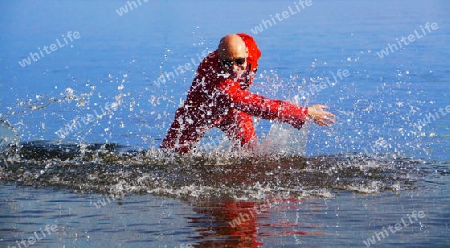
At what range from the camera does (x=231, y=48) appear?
8.02m

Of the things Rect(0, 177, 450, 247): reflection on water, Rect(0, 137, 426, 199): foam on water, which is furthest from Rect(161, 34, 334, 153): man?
Rect(0, 177, 450, 247): reflection on water

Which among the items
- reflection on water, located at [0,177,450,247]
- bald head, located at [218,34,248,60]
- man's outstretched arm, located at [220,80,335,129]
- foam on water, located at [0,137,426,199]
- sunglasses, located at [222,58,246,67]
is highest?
bald head, located at [218,34,248,60]

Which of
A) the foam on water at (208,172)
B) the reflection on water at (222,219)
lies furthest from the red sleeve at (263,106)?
the reflection on water at (222,219)

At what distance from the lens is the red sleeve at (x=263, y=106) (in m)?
8.07

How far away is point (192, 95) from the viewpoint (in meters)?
8.52

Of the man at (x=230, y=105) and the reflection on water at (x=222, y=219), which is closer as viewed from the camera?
the reflection on water at (x=222, y=219)

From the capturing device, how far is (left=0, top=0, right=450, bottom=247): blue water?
630 cm

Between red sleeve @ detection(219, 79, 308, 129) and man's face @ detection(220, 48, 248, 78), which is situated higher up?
man's face @ detection(220, 48, 248, 78)

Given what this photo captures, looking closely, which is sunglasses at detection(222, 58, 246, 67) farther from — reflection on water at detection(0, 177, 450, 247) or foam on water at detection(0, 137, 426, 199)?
reflection on water at detection(0, 177, 450, 247)

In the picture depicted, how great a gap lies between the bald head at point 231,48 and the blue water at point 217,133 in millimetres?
1169

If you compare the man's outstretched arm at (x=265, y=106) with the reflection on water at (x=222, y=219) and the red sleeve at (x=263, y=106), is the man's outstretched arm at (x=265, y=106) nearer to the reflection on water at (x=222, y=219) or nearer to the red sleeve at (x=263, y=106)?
the red sleeve at (x=263, y=106)

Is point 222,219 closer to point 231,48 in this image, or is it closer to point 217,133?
point 231,48

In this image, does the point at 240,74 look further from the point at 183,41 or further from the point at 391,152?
the point at 183,41

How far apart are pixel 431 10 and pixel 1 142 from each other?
1631 cm
